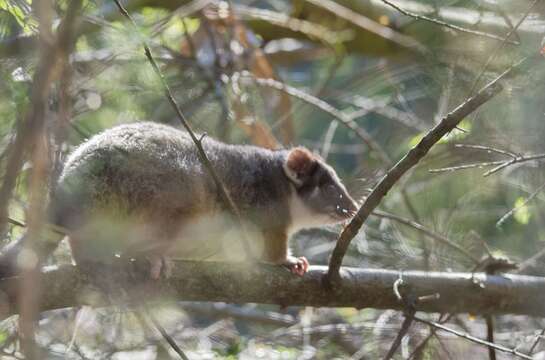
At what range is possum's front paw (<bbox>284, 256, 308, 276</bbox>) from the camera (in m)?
4.59

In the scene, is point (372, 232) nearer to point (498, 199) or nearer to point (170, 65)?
point (498, 199)

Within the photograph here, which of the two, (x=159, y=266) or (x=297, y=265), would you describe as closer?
(x=159, y=266)

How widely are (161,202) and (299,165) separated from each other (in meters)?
1.67

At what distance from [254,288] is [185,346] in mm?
2072

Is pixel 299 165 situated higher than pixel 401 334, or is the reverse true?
pixel 299 165

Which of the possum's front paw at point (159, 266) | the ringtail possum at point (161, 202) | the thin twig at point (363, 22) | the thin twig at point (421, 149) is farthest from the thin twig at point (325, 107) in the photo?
the possum's front paw at point (159, 266)

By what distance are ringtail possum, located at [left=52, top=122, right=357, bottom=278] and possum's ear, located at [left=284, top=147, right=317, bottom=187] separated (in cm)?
29

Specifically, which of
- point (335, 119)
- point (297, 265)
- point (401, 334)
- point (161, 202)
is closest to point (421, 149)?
point (401, 334)

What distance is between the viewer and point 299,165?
5.95 meters

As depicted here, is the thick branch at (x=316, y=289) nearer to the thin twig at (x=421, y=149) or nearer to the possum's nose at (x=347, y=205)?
the thin twig at (x=421, y=149)

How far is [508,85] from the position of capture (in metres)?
3.90

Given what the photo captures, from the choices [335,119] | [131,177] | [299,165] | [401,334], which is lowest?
[401,334]

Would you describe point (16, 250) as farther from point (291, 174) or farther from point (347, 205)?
point (347, 205)

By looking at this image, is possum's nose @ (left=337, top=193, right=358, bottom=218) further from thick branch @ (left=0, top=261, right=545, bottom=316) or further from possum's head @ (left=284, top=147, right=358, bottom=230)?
thick branch @ (left=0, top=261, right=545, bottom=316)
